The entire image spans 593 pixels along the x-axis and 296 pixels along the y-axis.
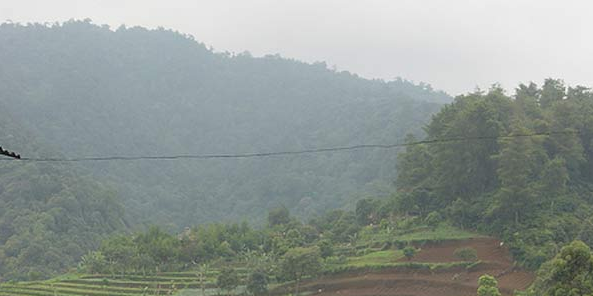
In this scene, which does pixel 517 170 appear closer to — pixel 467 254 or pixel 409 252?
pixel 467 254

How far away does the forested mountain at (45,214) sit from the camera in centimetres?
5688

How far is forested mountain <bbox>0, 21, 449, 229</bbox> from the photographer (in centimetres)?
9050

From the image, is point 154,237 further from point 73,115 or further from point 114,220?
point 73,115

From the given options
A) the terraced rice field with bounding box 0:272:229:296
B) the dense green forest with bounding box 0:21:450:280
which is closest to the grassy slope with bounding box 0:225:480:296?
the terraced rice field with bounding box 0:272:229:296

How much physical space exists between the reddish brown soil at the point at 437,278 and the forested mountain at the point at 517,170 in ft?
3.27

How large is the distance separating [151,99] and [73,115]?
29367mm

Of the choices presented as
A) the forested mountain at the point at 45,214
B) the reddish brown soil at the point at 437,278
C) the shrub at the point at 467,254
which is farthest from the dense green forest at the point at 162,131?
the shrub at the point at 467,254

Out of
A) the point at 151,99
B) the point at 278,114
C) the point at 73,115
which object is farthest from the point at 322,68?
the point at 73,115

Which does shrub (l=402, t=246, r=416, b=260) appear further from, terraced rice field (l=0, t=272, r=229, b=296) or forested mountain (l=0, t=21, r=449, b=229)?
forested mountain (l=0, t=21, r=449, b=229)

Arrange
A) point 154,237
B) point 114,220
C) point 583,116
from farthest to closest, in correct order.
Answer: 1. point 114,220
2. point 154,237
3. point 583,116

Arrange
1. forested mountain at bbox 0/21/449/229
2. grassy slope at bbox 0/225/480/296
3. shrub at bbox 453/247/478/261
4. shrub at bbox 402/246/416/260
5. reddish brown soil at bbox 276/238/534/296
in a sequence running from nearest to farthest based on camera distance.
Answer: reddish brown soil at bbox 276/238/534/296 → shrub at bbox 453/247/478/261 → shrub at bbox 402/246/416/260 → grassy slope at bbox 0/225/480/296 → forested mountain at bbox 0/21/449/229

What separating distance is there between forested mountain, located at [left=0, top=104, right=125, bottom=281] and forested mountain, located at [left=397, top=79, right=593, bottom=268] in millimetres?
32019

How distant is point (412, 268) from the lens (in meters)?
35.0

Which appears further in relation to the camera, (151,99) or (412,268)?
(151,99)
